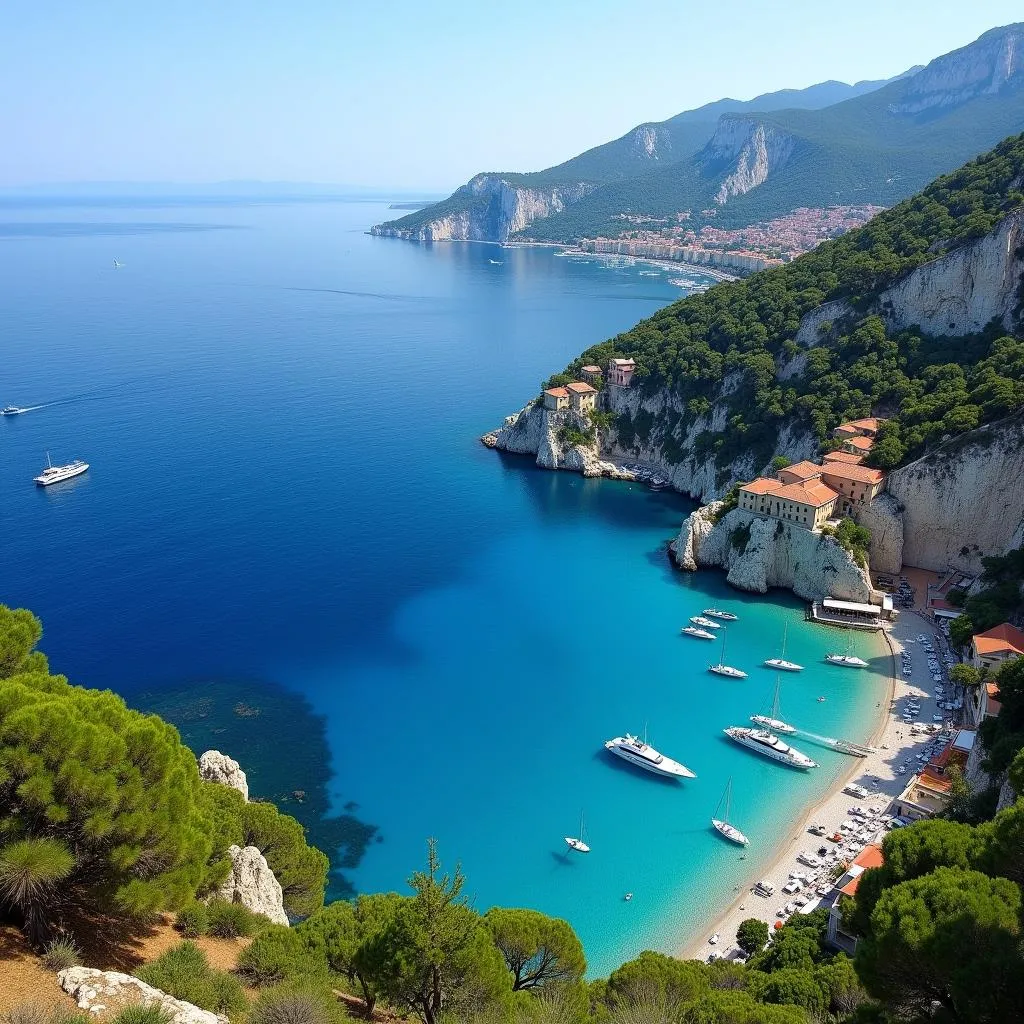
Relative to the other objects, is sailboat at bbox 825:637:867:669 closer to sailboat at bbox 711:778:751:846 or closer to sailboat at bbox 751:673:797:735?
sailboat at bbox 751:673:797:735

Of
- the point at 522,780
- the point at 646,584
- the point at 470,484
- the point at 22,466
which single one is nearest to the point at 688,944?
the point at 522,780

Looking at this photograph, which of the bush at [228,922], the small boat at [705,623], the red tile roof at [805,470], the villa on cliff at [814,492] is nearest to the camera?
the bush at [228,922]

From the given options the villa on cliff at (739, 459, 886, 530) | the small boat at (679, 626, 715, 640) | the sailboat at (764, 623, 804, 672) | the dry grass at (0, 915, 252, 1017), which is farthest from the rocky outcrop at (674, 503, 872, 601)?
the dry grass at (0, 915, 252, 1017)

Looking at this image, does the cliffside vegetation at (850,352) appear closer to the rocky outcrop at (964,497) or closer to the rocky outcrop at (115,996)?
the rocky outcrop at (964,497)

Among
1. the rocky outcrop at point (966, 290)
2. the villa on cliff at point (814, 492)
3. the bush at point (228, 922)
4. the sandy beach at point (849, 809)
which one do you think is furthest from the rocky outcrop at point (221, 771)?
the rocky outcrop at point (966, 290)

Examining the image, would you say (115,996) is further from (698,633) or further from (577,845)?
(698,633)

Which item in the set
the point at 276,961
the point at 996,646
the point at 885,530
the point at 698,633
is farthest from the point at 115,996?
the point at 885,530
